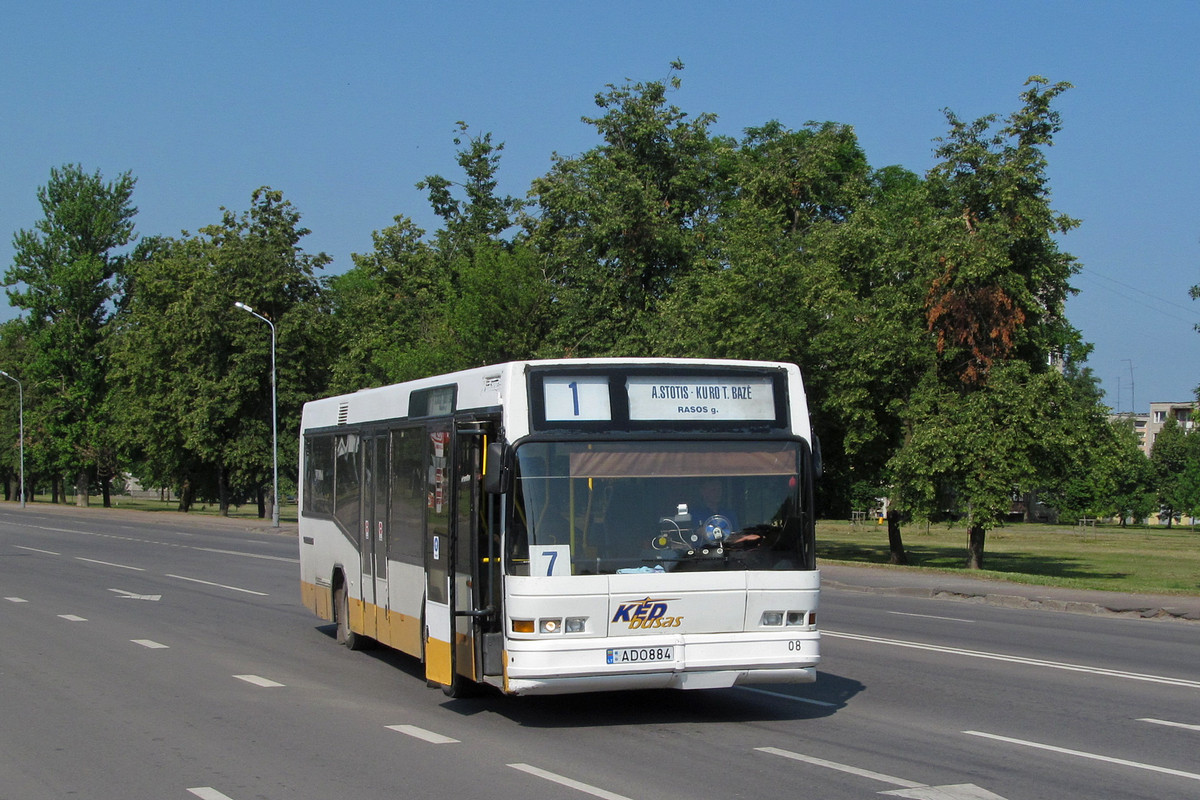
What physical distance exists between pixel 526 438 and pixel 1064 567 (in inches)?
1563

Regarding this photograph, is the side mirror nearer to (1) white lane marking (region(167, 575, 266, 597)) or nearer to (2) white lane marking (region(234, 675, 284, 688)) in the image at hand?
(2) white lane marking (region(234, 675, 284, 688))

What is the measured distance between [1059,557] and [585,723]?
49083 millimetres

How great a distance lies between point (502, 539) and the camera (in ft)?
30.4

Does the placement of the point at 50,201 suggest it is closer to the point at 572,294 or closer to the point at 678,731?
the point at 572,294

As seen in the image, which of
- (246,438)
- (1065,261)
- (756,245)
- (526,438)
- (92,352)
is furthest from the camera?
(92,352)

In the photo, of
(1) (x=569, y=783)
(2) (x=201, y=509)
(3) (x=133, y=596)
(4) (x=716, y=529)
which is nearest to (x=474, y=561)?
(4) (x=716, y=529)

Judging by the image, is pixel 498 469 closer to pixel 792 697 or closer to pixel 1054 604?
pixel 792 697

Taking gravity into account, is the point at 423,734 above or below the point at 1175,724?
above

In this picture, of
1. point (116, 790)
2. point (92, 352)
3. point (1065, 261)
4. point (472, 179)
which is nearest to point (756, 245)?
point (1065, 261)

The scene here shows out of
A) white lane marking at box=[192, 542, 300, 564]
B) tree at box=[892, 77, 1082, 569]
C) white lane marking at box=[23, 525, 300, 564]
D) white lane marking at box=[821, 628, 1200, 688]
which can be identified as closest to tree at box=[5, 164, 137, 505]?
white lane marking at box=[23, 525, 300, 564]

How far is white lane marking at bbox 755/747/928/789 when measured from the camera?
7461 mm

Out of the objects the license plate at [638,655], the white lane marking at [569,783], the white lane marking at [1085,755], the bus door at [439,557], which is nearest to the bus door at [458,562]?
the bus door at [439,557]

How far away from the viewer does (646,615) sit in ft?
29.9

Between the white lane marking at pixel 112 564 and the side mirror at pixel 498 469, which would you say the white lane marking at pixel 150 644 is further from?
the white lane marking at pixel 112 564
